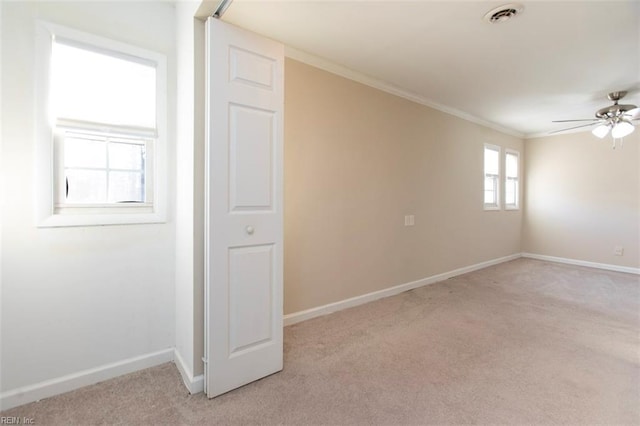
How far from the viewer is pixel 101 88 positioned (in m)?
1.87

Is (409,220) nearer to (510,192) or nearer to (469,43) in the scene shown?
(469,43)

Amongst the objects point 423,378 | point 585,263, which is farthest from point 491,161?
point 423,378

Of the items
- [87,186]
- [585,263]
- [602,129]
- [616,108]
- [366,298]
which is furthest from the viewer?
[585,263]

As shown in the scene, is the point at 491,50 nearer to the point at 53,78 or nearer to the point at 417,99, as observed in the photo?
the point at 417,99

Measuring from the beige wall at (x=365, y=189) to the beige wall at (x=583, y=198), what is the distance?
223cm

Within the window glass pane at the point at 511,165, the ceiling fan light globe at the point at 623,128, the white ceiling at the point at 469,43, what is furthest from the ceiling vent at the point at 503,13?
the window glass pane at the point at 511,165

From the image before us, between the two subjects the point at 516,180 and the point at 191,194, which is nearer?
the point at 191,194

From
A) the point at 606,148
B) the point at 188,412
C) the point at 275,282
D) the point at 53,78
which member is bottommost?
the point at 188,412

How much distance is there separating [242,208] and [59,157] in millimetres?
1154

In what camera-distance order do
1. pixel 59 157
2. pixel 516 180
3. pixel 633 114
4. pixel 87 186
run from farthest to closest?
pixel 516 180
pixel 633 114
pixel 87 186
pixel 59 157

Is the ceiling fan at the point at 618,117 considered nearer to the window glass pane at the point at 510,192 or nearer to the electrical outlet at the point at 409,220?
the window glass pane at the point at 510,192

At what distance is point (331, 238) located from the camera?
9.77ft

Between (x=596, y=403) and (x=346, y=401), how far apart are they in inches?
58.2

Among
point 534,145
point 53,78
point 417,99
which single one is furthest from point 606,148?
point 53,78
